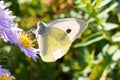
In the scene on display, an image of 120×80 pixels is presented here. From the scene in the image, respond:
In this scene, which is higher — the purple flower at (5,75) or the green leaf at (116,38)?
the green leaf at (116,38)

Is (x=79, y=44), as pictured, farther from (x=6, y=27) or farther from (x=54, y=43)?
(x=6, y=27)

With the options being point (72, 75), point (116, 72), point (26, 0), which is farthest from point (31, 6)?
point (116, 72)

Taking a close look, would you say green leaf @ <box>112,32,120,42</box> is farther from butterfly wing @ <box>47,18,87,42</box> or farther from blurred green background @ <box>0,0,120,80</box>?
butterfly wing @ <box>47,18,87,42</box>

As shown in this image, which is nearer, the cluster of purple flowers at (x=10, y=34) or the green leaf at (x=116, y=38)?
the cluster of purple flowers at (x=10, y=34)

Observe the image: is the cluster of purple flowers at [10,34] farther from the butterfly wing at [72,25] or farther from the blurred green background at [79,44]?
the blurred green background at [79,44]

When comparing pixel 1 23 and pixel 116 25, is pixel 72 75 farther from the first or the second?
pixel 1 23

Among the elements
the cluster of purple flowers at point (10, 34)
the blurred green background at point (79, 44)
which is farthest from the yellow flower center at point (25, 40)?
the blurred green background at point (79, 44)
